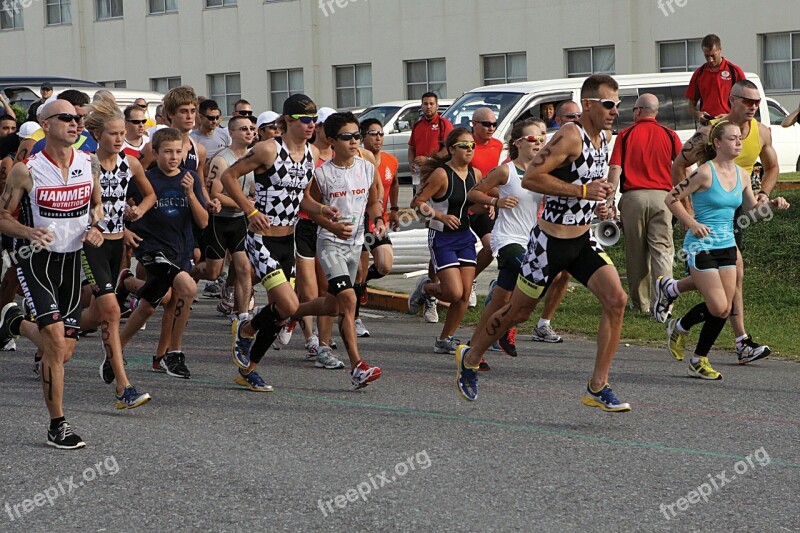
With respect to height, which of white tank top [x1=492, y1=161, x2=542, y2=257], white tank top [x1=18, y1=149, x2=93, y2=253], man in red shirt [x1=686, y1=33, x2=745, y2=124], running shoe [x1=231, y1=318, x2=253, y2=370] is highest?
man in red shirt [x1=686, y1=33, x2=745, y2=124]

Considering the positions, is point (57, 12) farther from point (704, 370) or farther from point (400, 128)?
point (704, 370)

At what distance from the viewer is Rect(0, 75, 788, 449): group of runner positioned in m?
7.58

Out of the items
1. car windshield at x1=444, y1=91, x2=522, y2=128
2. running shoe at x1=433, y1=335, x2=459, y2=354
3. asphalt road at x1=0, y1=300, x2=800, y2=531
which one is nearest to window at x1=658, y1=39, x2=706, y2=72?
car windshield at x1=444, y1=91, x2=522, y2=128

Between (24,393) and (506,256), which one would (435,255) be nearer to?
(506,256)

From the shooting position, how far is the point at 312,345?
1027 cm

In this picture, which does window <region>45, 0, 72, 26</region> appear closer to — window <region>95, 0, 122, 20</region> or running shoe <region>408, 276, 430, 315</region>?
window <region>95, 0, 122, 20</region>

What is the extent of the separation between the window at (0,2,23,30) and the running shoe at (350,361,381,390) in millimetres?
41591

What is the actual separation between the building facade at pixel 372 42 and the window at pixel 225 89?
0.14 ft

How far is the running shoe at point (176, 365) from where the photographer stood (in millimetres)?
9559

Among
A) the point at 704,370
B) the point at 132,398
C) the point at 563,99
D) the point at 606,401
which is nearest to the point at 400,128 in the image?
the point at 563,99

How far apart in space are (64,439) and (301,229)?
9.75 feet

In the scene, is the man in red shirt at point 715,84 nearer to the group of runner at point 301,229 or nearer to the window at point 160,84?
the group of runner at point 301,229

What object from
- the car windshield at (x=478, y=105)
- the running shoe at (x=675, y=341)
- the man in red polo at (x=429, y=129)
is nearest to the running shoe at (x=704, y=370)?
the running shoe at (x=675, y=341)

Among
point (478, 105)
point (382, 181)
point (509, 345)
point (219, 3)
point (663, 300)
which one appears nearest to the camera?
point (509, 345)
